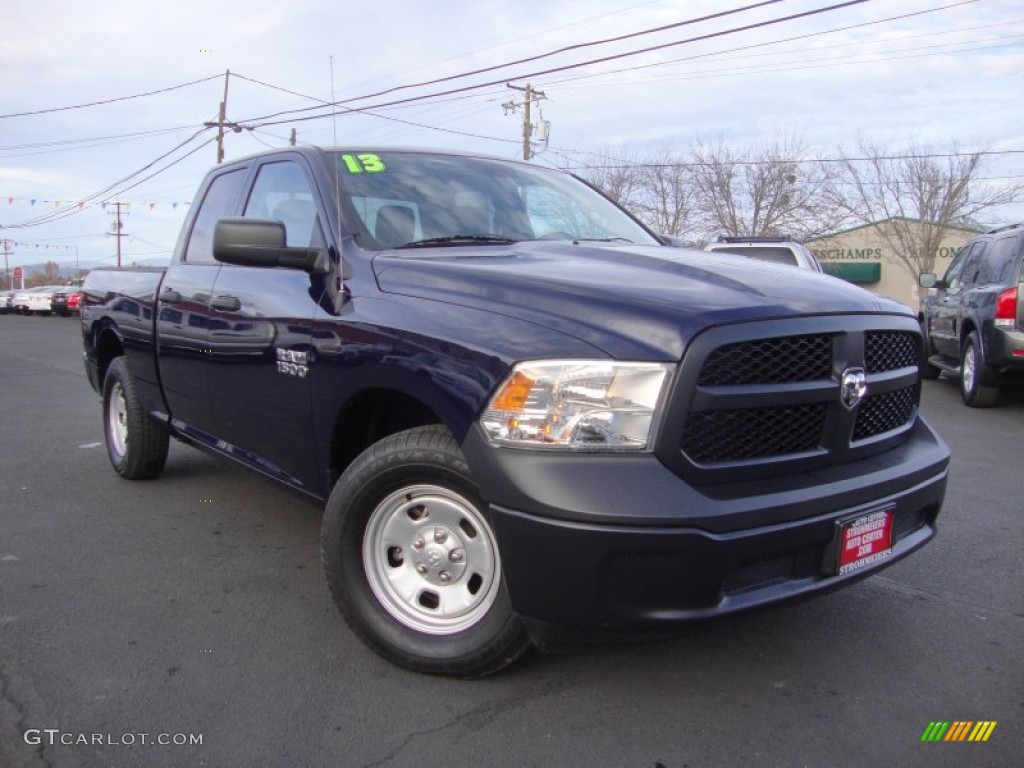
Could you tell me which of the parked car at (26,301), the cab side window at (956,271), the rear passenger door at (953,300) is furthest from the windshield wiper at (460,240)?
the parked car at (26,301)

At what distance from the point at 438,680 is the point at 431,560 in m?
0.39

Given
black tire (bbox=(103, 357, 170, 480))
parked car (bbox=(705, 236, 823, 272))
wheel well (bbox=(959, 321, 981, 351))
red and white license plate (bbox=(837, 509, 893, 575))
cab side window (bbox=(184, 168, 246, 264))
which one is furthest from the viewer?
parked car (bbox=(705, 236, 823, 272))

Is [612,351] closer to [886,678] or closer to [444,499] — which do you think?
[444,499]

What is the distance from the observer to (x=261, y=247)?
3127 mm

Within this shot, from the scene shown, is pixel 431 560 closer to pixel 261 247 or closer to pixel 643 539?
pixel 643 539

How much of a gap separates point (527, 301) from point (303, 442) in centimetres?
125

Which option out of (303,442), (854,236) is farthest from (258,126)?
(854,236)

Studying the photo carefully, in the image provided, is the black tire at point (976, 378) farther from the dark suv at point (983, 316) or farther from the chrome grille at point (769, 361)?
the chrome grille at point (769, 361)

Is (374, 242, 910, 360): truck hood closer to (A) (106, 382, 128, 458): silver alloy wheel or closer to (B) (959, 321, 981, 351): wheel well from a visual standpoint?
(A) (106, 382, 128, 458): silver alloy wheel

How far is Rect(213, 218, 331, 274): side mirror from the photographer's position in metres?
3.12

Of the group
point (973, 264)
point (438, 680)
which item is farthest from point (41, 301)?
point (438, 680)

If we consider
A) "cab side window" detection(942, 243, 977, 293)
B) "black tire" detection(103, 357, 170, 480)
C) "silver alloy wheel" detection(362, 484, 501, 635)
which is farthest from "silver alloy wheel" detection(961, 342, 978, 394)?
"black tire" detection(103, 357, 170, 480)

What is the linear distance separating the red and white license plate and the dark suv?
5.33 meters

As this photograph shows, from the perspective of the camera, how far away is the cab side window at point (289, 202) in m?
3.51
